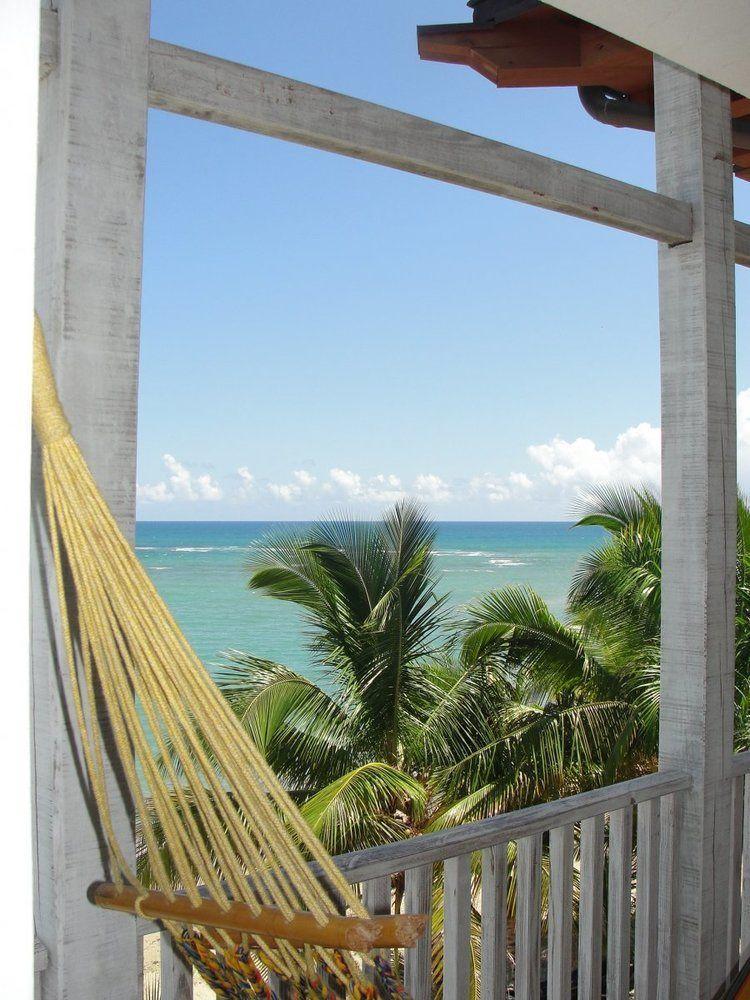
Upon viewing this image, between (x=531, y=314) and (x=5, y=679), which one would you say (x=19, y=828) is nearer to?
(x=5, y=679)

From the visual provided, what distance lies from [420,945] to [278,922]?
649mm

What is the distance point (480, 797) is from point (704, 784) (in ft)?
10.4

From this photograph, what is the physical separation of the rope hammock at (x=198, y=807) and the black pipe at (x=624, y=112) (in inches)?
81.2

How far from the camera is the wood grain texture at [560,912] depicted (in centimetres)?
156

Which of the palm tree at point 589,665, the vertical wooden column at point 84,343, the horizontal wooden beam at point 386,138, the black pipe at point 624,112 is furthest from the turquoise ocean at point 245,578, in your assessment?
the vertical wooden column at point 84,343

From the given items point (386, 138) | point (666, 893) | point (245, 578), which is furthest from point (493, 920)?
point (245, 578)

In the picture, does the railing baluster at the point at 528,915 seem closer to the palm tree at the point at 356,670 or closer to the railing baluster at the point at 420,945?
the railing baluster at the point at 420,945

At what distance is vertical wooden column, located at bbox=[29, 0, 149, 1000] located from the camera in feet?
3.36

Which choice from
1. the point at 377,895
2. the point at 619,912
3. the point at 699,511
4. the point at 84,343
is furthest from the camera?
the point at 699,511

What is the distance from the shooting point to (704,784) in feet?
5.88

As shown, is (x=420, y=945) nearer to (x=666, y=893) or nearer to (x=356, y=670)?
(x=666, y=893)

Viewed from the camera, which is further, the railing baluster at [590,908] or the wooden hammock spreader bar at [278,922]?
the railing baluster at [590,908]

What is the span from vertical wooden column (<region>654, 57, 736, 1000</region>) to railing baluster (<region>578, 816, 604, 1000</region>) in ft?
0.78

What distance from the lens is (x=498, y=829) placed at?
1424 mm
